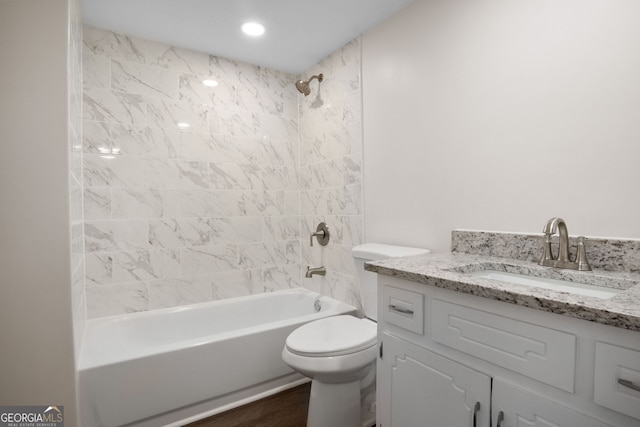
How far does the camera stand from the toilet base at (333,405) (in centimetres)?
160

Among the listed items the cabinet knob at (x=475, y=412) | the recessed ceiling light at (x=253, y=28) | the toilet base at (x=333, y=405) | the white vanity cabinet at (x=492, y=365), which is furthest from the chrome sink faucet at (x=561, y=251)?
the recessed ceiling light at (x=253, y=28)

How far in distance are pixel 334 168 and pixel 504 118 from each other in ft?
4.23

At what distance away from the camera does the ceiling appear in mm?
1872

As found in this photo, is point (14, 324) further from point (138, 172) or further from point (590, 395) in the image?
point (590, 395)

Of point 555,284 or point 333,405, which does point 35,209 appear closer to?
point 333,405

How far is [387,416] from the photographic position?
1.24m

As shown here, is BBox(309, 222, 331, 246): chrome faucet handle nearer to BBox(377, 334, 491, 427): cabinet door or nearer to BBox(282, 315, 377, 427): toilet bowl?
BBox(282, 315, 377, 427): toilet bowl

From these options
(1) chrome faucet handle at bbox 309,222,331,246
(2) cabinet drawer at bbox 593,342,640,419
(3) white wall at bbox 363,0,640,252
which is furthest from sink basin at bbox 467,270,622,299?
(1) chrome faucet handle at bbox 309,222,331,246

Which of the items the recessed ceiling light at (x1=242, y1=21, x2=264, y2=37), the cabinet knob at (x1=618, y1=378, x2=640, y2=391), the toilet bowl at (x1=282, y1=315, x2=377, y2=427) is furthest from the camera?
the recessed ceiling light at (x1=242, y1=21, x2=264, y2=37)

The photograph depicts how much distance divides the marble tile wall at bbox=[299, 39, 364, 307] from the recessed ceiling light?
0.62 m

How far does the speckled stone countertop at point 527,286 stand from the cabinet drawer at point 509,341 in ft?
0.22

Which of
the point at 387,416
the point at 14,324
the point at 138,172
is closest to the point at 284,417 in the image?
the point at 387,416

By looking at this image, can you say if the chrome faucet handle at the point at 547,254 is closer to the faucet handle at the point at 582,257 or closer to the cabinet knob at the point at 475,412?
the faucet handle at the point at 582,257

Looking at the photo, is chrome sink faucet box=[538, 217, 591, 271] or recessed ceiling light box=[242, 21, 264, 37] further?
recessed ceiling light box=[242, 21, 264, 37]
